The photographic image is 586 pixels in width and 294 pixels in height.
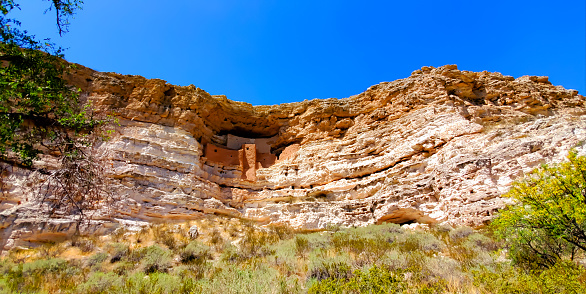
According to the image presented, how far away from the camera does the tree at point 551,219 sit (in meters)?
4.71

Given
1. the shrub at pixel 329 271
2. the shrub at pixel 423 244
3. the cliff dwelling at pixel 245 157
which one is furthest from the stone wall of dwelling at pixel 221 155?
the shrub at pixel 329 271

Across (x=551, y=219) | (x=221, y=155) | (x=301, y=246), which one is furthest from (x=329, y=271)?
(x=221, y=155)

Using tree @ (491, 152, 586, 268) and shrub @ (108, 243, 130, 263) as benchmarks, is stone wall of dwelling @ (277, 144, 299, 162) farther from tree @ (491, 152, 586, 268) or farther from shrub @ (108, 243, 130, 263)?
tree @ (491, 152, 586, 268)

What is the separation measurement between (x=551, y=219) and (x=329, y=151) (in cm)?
1095

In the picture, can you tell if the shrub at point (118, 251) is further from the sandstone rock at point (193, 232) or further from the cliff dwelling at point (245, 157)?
the cliff dwelling at point (245, 157)

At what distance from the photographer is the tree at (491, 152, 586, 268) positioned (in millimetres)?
4715

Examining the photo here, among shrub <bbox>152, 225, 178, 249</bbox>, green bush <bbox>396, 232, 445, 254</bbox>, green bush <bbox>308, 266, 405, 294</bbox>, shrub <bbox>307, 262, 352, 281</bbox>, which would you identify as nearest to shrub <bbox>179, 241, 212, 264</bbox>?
shrub <bbox>152, 225, 178, 249</bbox>

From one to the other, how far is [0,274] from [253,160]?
33.9 feet

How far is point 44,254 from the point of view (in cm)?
943

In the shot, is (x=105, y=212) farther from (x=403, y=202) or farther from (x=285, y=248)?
(x=403, y=202)

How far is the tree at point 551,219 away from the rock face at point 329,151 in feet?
11.9

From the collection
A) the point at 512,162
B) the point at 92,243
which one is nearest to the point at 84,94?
the point at 92,243

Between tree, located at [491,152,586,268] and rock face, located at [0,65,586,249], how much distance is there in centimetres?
364

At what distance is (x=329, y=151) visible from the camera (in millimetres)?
15711
